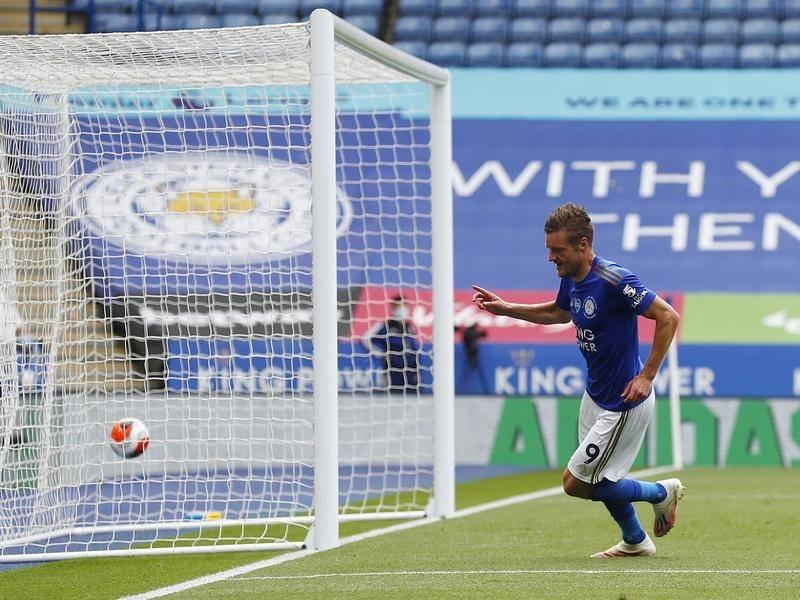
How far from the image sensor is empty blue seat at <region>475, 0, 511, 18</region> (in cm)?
2197

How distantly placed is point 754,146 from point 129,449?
41.9 ft

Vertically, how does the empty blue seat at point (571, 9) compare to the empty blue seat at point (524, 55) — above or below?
above

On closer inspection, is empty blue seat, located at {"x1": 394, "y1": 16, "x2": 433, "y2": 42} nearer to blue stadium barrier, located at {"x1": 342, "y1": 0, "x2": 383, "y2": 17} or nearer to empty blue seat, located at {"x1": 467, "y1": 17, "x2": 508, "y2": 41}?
blue stadium barrier, located at {"x1": 342, "y1": 0, "x2": 383, "y2": 17}

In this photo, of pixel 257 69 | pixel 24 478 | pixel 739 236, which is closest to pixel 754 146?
pixel 739 236

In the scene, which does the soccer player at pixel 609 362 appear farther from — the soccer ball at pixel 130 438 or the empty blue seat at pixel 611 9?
the empty blue seat at pixel 611 9

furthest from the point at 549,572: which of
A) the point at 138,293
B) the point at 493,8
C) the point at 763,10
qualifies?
the point at 763,10

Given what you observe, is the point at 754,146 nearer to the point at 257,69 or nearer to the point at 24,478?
the point at 257,69

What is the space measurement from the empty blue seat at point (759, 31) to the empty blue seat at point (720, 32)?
13 centimetres

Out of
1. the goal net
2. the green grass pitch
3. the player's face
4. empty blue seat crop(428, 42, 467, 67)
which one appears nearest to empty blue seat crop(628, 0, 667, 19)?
empty blue seat crop(428, 42, 467, 67)

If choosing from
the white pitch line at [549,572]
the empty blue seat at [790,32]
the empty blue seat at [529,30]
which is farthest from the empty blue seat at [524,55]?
the white pitch line at [549,572]

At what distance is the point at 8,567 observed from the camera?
795 cm

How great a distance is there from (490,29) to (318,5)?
255 cm

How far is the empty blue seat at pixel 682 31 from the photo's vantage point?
21344mm

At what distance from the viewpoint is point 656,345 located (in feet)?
22.1
